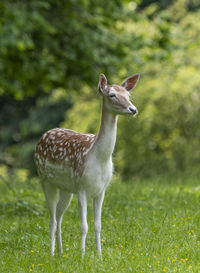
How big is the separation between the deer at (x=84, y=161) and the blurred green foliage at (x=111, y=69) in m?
4.80

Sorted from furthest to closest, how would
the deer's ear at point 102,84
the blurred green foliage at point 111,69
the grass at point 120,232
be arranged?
1. the blurred green foliage at point 111,69
2. the deer's ear at point 102,84
3. the grass at point 120,232

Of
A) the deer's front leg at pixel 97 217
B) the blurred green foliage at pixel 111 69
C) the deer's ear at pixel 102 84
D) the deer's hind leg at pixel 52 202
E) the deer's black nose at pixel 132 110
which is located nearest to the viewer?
the deer's black nose at pixel 132 110

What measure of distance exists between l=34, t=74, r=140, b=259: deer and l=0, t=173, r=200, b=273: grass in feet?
0.98

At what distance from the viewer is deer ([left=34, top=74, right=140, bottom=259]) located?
5289mm

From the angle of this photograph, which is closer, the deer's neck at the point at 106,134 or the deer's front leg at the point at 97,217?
the deer's neck at the point at 106,134

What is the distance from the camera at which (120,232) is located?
21.5 feet

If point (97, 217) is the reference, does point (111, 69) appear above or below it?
above

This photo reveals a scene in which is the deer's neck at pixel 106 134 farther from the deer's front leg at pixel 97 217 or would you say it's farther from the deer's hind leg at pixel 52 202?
the deer's hind leg at pixel 52 202

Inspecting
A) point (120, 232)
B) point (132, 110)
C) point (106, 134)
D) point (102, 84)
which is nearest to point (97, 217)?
point (106, 134)

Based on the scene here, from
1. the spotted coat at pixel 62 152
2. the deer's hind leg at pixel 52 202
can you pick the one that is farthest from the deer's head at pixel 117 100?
the deer's hind leg at pixel 52 202

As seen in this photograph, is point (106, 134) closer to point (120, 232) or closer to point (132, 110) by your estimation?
point (132, 110)

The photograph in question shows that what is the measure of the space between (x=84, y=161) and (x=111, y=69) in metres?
6.65

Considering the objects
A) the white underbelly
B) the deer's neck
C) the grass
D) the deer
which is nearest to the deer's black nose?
the deer

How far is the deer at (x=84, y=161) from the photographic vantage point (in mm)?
5289
